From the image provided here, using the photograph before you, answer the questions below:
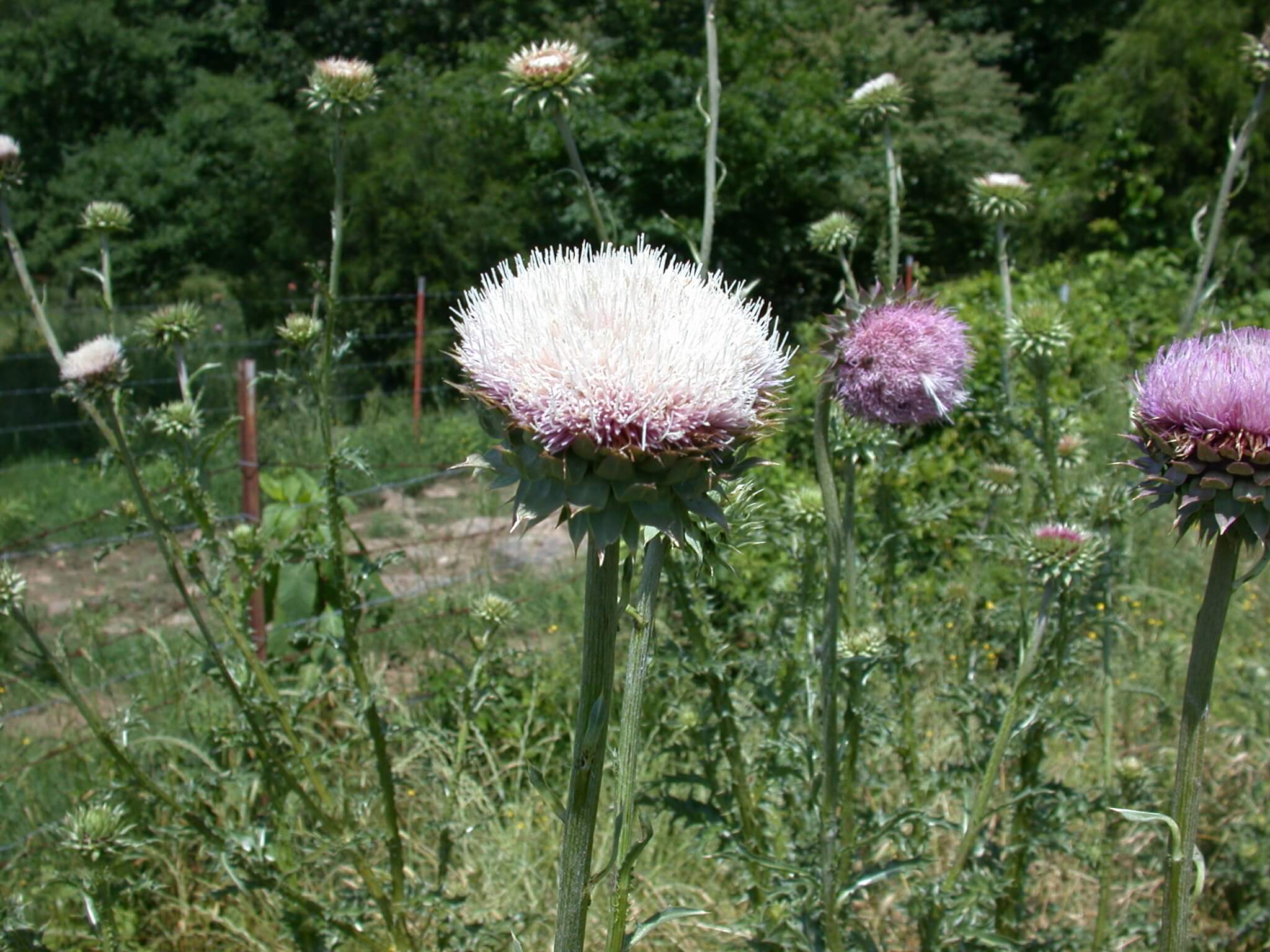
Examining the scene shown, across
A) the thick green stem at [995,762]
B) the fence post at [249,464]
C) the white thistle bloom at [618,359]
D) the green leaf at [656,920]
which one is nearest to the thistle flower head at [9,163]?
the fence post at [249,464]

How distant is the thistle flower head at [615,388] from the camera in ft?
5.08

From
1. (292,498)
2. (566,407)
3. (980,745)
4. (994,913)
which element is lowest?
(994,913)

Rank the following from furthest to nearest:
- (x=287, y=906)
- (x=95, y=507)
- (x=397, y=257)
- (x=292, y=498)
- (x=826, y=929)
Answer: (x=397, y=257), (x=95, y=507), (x=292, y=498), (x=287, y=906), (x=826, y=929)

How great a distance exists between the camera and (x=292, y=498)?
219 inches

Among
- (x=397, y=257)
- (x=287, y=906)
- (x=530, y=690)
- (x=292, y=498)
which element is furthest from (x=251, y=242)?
(x=287, y=906)

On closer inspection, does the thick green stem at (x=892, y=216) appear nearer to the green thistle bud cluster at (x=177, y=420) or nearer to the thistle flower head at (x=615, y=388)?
the thistle flower head at (x=615, y=388)

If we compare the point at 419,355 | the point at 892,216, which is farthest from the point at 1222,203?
the point at 419,355

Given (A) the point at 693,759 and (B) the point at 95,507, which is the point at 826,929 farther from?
(B) the point at 95,507

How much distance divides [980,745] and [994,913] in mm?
679

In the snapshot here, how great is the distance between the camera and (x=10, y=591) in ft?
9.02

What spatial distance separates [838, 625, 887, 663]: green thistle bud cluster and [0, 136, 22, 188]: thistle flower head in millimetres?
2886

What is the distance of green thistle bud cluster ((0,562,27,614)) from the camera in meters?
2.72

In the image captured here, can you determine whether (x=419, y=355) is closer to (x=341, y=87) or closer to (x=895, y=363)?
(x=341, y=87)

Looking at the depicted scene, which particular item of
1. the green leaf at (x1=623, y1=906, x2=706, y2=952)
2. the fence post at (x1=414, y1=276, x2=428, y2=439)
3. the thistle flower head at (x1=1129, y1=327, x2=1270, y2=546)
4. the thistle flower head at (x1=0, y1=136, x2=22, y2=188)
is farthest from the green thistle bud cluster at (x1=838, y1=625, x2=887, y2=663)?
the fence post at (x1=414, y1=276, x2=428, y2=439)
